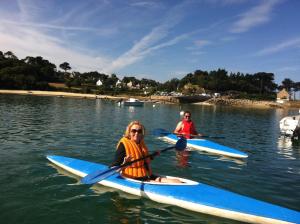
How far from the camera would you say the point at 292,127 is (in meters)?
26.0

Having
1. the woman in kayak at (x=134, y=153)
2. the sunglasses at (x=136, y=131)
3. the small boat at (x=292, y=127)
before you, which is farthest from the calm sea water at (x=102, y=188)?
the small boat at (x=292, y=127)

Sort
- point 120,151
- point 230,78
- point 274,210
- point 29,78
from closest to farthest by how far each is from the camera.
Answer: point 274,210 < point 120,151 < point 29,78 < point 230,78

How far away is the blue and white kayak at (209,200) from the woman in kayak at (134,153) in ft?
0.96

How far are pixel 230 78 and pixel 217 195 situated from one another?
5874 inches

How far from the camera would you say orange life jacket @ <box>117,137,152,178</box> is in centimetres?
945

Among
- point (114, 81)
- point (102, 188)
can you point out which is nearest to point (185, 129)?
point (102, 188)

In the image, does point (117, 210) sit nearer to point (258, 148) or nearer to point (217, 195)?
point (217, 195)

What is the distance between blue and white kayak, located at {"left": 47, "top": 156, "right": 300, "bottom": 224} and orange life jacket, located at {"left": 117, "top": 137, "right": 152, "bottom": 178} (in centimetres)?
24

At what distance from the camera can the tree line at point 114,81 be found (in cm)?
10569

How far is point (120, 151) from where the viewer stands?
9422 mm

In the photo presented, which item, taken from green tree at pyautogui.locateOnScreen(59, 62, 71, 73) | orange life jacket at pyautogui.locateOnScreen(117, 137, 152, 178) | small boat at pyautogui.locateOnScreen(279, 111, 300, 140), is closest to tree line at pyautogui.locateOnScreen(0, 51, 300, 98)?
green tree at pyautogui.locateOnScreen(59, 62, 71, 73)

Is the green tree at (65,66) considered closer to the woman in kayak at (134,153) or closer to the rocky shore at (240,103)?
the rocky shore at (240,103)

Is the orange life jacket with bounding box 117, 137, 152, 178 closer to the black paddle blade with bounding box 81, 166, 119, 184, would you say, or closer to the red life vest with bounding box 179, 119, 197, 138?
the black paddle blade with bounding box 81, 166, 119, 184

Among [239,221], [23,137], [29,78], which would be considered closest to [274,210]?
[239,221]
